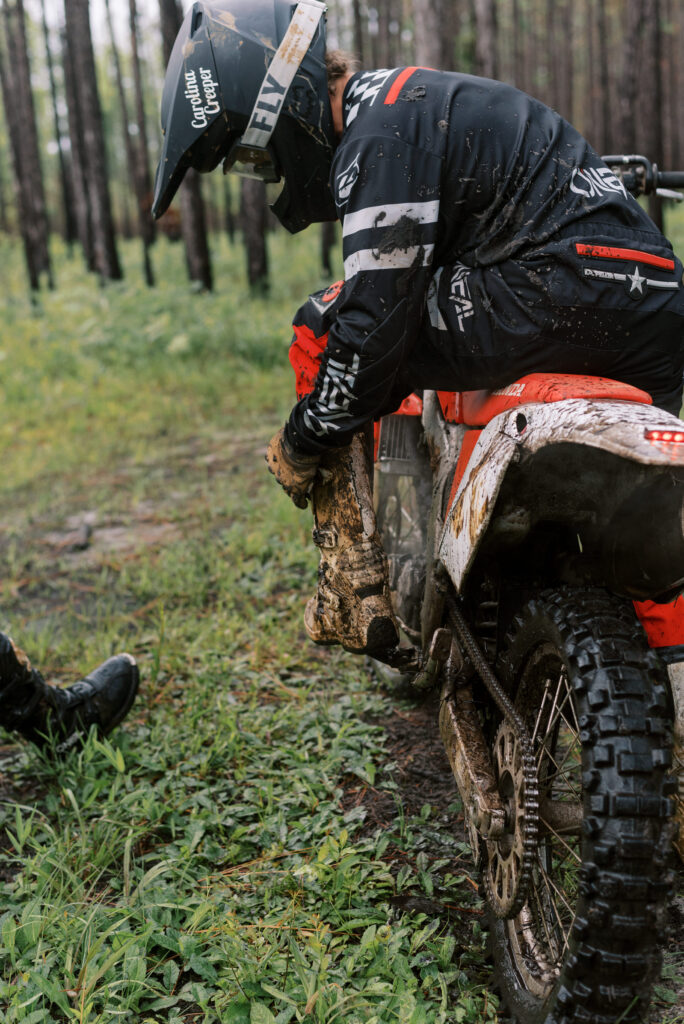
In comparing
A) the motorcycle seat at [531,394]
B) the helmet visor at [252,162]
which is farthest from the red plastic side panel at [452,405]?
the helmet visor at [252,162]

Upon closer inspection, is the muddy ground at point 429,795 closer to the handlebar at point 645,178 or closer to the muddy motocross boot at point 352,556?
the muddy motocross boot at point 352,556

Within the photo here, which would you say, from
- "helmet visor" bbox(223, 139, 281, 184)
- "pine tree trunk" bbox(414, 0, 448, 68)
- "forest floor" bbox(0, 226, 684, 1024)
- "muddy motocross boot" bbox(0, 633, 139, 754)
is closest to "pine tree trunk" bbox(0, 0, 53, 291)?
"pine tree trunk" bbox(414, 0, 448, 68)

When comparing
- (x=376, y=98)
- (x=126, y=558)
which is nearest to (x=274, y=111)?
(x=376, y=98)

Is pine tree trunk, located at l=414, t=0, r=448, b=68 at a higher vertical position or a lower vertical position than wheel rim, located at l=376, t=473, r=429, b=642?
higher

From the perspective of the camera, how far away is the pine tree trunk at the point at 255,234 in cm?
1338

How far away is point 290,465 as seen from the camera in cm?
243

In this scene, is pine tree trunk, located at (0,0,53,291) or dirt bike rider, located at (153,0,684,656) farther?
pine tree trunk, located at (0,0,53,291)

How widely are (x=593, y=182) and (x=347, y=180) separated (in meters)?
0.59

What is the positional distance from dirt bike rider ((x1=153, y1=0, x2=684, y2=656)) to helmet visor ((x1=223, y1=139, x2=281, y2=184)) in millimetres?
148

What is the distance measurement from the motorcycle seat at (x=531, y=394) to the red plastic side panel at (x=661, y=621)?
1.49 feet

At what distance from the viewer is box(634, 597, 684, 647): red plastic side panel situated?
6.06 feet

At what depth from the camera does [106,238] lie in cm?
1695

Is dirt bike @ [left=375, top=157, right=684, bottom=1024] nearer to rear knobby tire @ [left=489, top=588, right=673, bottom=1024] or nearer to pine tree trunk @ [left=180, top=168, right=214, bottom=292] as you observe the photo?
rear knobby tire @ [left=489, top=588, right=673, bottom=1024]

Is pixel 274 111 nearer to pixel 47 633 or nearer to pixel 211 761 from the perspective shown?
pixel 211 761
